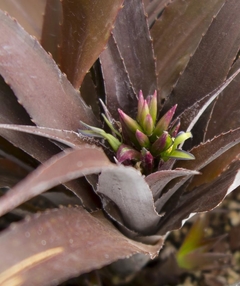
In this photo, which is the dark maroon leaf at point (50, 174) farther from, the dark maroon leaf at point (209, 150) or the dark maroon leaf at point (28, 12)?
the dark maroon leaf at point (28, 12)

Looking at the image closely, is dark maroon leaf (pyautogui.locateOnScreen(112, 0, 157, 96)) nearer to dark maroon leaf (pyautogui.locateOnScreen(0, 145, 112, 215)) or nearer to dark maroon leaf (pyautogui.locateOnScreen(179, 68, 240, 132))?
dark maroon leaf (pyautogui.locateOnScreen(179, 68, 240, 132))

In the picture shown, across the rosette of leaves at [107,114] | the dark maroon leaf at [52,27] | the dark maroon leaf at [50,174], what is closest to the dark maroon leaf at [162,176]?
the rosette of leaves at [107,114]

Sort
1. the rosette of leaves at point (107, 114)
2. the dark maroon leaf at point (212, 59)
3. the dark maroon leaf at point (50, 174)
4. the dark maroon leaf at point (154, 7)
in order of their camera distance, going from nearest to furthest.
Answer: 1. the dark maroon leaf at point (50, 174)
2. the rosette of leaves at point (107, 114)
3. the dark maroon leaf at point (212, 59)
4. the dark maroon leaf at point (154, 7)

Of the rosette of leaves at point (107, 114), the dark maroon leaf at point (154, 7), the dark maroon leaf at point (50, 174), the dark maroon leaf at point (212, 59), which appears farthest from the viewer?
the dark maroon leaf at point (154, 7)

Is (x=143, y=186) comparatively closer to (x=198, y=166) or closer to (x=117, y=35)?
(x=198, y=166)

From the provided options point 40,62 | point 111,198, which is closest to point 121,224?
point 111,198
